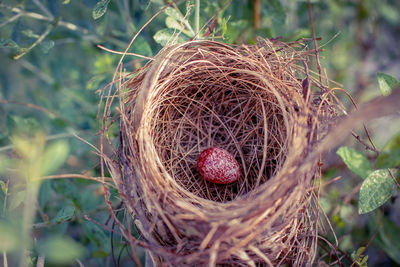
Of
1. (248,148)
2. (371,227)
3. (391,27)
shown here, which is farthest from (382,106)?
(391,27)

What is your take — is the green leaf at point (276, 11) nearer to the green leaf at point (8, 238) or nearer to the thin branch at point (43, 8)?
the thin branch at point (43, 8)

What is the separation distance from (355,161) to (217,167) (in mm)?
566

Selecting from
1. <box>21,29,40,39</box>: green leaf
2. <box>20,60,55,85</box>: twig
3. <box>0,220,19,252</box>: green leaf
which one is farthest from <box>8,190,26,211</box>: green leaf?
<box>20,60,55,85</box>: twig

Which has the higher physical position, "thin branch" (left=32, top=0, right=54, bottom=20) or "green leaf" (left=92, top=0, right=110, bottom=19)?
"thin branch" (left=32, top=0, right=54, bottom=20)

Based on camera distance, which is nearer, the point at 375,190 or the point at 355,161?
the point at 375,190

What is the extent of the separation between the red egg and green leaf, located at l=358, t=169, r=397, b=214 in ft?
1.64

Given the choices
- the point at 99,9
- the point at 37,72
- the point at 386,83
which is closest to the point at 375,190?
the point at 386,83

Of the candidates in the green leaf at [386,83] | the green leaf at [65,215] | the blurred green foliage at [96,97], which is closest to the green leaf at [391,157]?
the blurred green foliage at [96,97]

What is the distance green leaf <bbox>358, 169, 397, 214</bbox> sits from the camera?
1.04m

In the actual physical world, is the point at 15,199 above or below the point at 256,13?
below

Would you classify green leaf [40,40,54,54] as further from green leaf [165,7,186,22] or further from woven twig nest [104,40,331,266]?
green leaf [165,7,186,22]

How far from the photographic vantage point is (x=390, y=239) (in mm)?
1474

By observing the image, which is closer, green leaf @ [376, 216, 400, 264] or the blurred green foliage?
the blurred green foliage

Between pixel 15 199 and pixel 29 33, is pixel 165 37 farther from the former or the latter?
pixel 15 199
